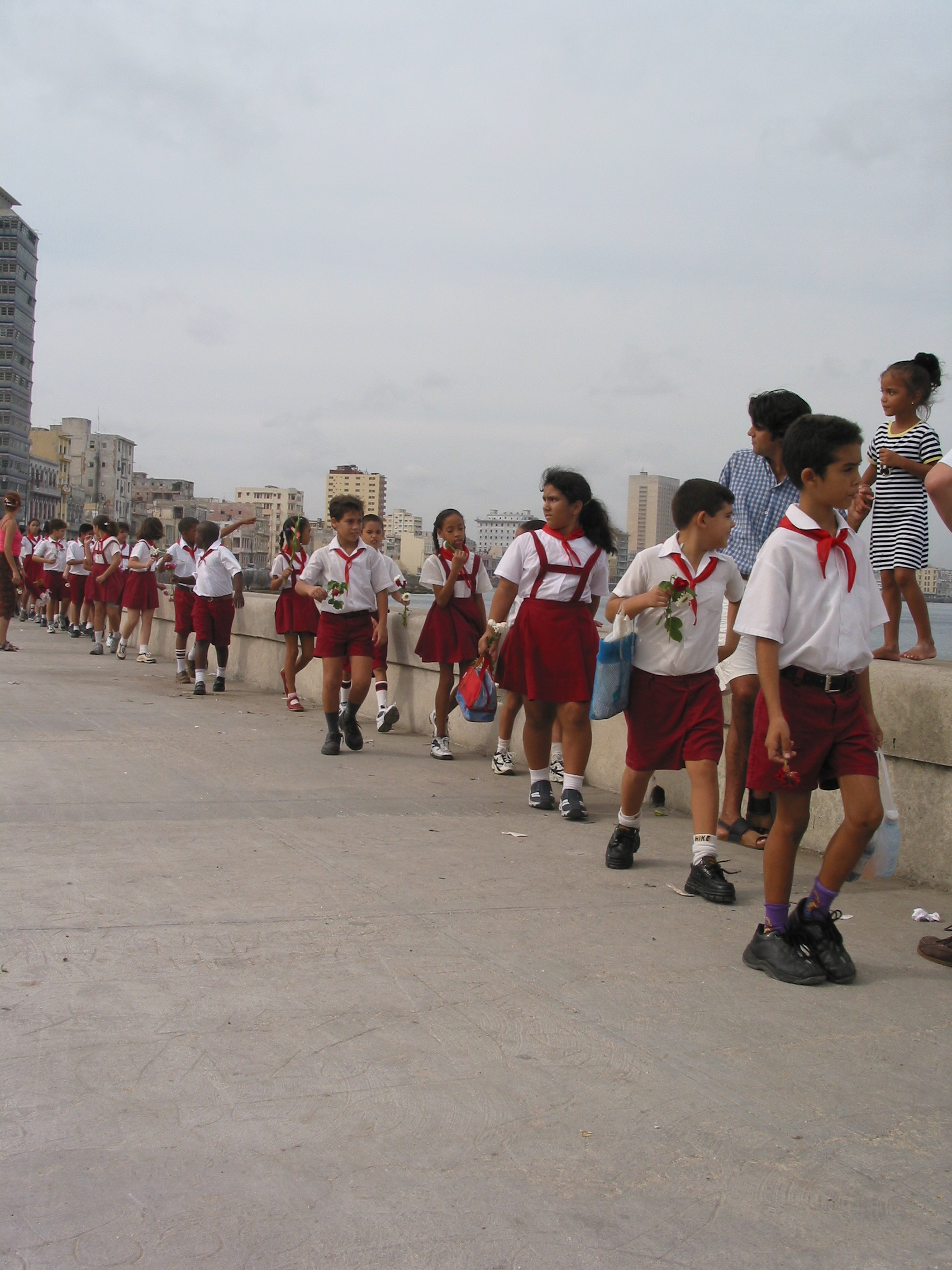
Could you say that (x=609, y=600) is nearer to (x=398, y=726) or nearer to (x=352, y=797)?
(x=352, y=797)

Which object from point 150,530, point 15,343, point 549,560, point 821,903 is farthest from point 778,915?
point 15,343

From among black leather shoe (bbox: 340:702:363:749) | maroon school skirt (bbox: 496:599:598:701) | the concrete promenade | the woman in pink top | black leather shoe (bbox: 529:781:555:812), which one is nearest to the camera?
the concrete promenade

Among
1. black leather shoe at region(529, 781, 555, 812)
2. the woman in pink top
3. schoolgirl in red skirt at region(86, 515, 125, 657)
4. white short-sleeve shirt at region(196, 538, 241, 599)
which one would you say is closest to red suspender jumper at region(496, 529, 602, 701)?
black leather shoe at region(529, 781, 555, 812)

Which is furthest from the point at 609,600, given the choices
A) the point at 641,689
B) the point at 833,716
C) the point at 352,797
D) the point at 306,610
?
the point at 306,610

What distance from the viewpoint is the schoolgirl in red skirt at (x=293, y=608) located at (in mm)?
11969

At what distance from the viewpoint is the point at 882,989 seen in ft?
13.7

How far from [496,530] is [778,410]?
8679mm

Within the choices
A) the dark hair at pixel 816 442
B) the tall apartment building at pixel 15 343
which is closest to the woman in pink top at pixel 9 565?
the dark hair at pixel 816 442

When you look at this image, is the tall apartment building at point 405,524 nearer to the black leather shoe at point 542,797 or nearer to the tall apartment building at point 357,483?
the tall apartment building at point 357,483

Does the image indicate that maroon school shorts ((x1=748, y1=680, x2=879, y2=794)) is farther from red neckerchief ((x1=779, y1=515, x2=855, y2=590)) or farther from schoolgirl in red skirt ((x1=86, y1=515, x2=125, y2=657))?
schoolgirl in red skirt ((x1=86, y1=515, x2=125, y2=657))

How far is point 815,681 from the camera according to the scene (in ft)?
13.9

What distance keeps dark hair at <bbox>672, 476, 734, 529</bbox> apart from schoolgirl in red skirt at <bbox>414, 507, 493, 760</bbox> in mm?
3765

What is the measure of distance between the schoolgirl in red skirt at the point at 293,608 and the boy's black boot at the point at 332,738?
2.82 metres

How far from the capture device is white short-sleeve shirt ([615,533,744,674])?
5.64 m
